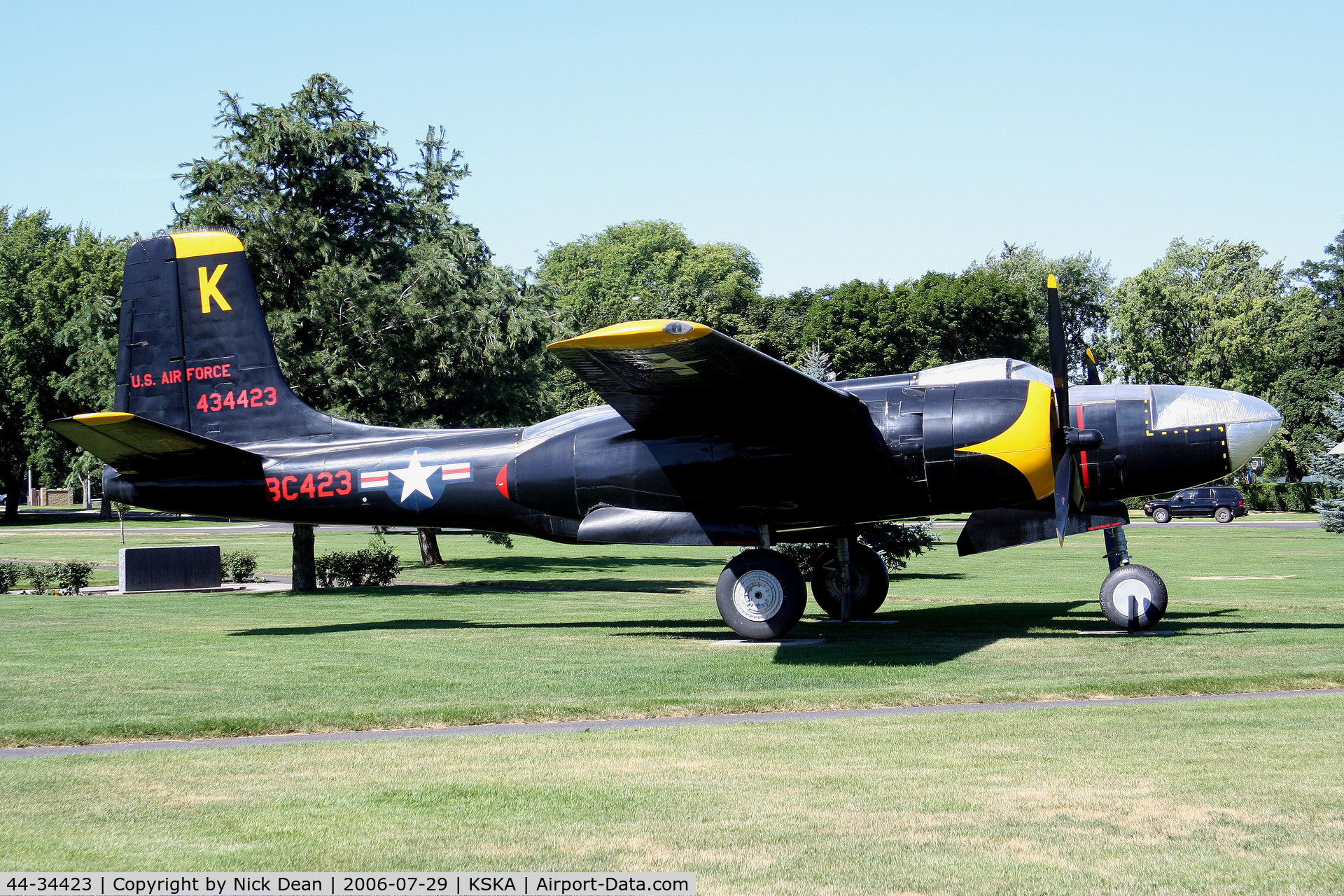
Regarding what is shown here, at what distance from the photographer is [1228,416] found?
16.0 meters

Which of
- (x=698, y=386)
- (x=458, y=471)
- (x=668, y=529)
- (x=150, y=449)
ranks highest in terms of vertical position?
(x=698, y=386)

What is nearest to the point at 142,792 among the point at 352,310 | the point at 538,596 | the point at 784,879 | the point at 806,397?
the point at 784,879

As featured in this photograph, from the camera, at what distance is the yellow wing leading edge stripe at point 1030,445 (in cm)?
1519

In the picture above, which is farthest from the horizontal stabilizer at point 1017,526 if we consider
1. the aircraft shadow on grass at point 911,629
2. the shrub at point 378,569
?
the shrub at point 378,569

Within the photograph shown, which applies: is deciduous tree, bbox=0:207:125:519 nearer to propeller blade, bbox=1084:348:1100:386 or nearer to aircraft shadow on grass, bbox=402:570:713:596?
aircraft shadow on grass, bbox=402:570:713:596

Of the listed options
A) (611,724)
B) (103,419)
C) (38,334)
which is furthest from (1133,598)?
(38,334)

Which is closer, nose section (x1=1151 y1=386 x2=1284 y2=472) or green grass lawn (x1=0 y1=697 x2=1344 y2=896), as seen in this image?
green grass lawn (x1=0 y1=697 x2=1344 y2=896)

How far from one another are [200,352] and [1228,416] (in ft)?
54.2

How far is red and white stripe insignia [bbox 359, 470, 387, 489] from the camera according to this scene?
1830 cm

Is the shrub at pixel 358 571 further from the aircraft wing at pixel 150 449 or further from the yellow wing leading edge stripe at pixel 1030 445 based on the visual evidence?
the yellow wing leading edge stripe at pixel 1030 445

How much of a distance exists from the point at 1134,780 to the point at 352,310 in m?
24.2

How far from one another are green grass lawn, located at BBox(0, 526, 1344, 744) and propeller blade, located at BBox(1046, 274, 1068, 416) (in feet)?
10.8

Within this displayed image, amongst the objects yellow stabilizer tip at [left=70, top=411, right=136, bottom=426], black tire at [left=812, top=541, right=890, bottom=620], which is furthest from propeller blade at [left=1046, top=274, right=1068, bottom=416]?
yellow stabilizer tip at [left=70, top=411, right=136, bottom=426]

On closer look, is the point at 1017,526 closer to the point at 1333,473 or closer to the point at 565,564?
the point at 565,564
